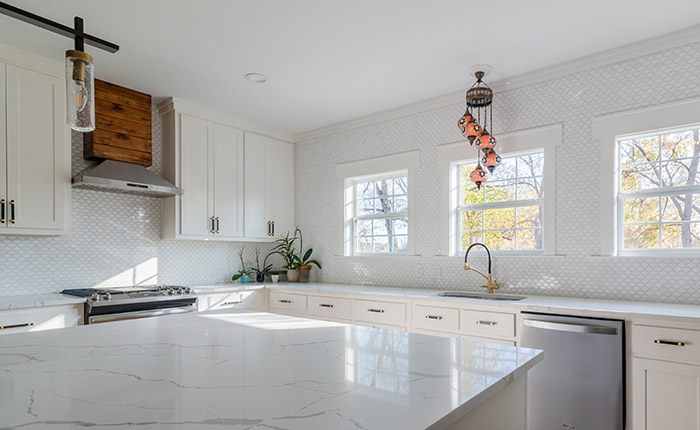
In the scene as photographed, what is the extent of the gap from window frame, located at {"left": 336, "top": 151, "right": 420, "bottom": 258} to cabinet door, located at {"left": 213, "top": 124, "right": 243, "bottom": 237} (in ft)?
3.39

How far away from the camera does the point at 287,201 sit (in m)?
5.01

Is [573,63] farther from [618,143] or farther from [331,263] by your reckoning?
[331,263]

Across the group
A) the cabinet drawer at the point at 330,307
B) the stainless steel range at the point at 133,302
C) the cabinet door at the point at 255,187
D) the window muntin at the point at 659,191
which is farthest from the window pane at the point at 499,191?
the stainless steel range at the point at 133,302

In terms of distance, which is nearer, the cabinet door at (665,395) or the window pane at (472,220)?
the cabinet door at (665,395)

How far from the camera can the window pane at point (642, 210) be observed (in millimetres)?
2961

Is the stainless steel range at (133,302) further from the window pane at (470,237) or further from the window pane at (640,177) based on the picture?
the window pane at (640,177)

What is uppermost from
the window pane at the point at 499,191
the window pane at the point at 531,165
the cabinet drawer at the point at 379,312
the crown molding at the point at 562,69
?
the crown molding at the point at 562,69

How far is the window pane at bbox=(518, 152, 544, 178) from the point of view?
11.3 feet

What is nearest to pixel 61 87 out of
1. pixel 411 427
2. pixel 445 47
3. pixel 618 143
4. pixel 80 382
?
pixel 445 47

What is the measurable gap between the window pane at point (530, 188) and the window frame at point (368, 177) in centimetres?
93

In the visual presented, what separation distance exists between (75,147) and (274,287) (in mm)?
2040

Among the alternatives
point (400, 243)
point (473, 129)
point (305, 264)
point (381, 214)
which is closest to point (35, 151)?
point (305, 264)

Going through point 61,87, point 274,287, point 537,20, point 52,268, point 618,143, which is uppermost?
point 537,20

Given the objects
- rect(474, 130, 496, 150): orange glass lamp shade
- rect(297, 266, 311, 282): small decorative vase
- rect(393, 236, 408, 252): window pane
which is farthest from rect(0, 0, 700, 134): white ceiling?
rect(297, 266, 311, 282): small decorative vase
